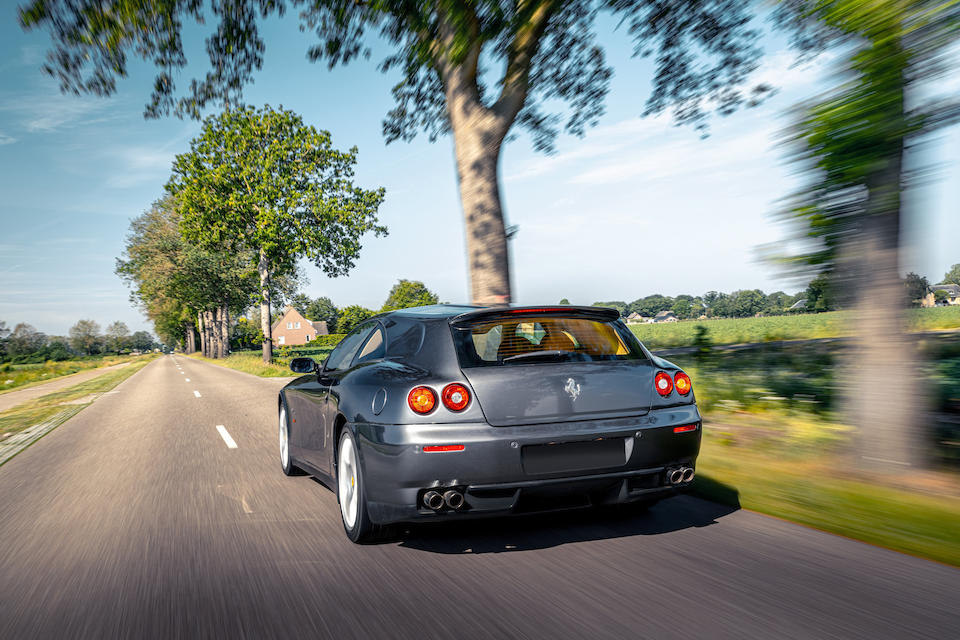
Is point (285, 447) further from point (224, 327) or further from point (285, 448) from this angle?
point (224, 327)

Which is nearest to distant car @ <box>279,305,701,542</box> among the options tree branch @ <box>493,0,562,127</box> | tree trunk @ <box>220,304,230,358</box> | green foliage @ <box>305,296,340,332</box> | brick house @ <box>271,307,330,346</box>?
tree branch @ <box>493,0,562,127</box>

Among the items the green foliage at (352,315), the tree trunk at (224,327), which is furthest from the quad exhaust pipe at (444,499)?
the green foliage at (352,315)

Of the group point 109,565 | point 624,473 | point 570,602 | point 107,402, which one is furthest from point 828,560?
point 107,402

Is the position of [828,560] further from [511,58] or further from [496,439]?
[511,58]

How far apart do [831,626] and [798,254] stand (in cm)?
261

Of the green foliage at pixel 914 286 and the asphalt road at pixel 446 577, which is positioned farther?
the green foliage at pixel 914 286

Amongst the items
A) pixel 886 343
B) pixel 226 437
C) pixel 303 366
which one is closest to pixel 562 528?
pixel 886 343

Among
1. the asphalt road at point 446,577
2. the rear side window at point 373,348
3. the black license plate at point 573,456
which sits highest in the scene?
the rear side window at point 373,348

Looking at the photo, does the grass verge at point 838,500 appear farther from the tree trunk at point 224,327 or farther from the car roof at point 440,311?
the tree trunk at point 224,327

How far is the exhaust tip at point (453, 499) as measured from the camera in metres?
3.24

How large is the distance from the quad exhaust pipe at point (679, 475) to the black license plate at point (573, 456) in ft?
1.17

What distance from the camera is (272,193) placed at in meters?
29.3

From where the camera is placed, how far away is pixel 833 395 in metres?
7.18

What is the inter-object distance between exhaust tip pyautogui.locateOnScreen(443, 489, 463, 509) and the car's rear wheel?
9.70 ft
